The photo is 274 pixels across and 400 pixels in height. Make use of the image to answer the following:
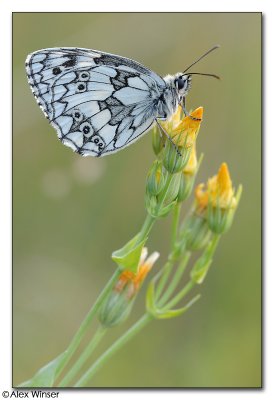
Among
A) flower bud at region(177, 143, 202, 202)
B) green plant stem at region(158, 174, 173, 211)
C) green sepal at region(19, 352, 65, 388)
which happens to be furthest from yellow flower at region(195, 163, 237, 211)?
green sepal at region(19, 352, 65, 388)

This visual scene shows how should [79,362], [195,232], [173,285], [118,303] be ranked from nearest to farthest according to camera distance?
[79,362] < [118,303] < [173,285] < [195,232]

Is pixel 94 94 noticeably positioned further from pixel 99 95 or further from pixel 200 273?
pixel 200 273

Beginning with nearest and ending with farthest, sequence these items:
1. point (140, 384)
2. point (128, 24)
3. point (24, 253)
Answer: point (140, 384) → point (24, 253) → point (128, 24)

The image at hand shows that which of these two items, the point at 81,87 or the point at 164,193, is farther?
the point at 81,87

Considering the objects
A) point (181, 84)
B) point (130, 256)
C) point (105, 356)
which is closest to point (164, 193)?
point (130, 256)

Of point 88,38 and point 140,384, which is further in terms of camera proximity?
point 88,38

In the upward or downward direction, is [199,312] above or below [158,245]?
below

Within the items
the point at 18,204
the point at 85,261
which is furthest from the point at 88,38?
the point at 85,261

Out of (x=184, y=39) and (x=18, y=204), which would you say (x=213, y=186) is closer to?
(x=18, y=204)

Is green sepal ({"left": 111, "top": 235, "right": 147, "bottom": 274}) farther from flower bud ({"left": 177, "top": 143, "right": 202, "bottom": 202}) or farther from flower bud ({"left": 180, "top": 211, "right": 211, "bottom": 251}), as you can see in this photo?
flower bud ({"left": 180, "top": 211, "right": 211, "bottom": 251})
